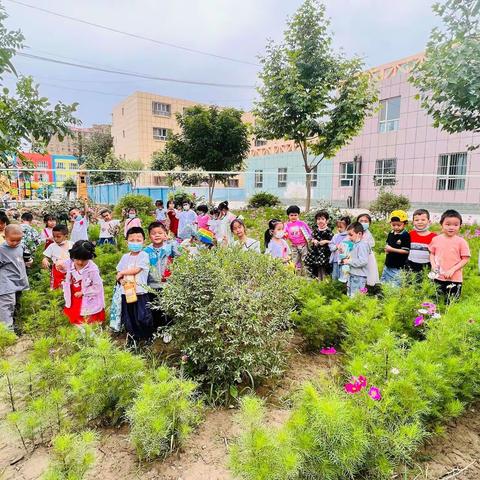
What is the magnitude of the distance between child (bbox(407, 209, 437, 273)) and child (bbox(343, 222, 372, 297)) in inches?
23.1

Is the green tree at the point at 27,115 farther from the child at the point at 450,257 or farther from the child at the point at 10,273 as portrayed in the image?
the child at the point at 450,257

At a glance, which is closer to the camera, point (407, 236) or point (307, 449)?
point (307, 449)

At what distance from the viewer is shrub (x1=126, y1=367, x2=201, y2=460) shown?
2096 millimetres

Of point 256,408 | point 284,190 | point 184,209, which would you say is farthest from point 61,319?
point 284,190

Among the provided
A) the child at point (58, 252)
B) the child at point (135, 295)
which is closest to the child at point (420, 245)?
the child at point (135, 295)

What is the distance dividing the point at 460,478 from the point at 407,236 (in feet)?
10.4

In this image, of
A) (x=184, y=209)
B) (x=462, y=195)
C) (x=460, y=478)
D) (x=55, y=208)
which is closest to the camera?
(x=460, y=478)

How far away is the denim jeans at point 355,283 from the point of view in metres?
4.73

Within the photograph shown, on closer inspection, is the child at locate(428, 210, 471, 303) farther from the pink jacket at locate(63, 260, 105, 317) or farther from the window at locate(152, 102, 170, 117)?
the window at locate(152, 102, 170, 117)

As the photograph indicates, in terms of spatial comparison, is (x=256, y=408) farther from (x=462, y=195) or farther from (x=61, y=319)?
(x=462, y=195)

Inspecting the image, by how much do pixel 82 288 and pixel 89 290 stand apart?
8 cm

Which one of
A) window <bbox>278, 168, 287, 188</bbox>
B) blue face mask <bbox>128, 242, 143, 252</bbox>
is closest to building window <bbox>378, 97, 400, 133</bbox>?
window <bbox>278, 168, 287, 188</bbox>

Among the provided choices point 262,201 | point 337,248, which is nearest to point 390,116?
point 262,201

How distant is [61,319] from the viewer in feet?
12.9
